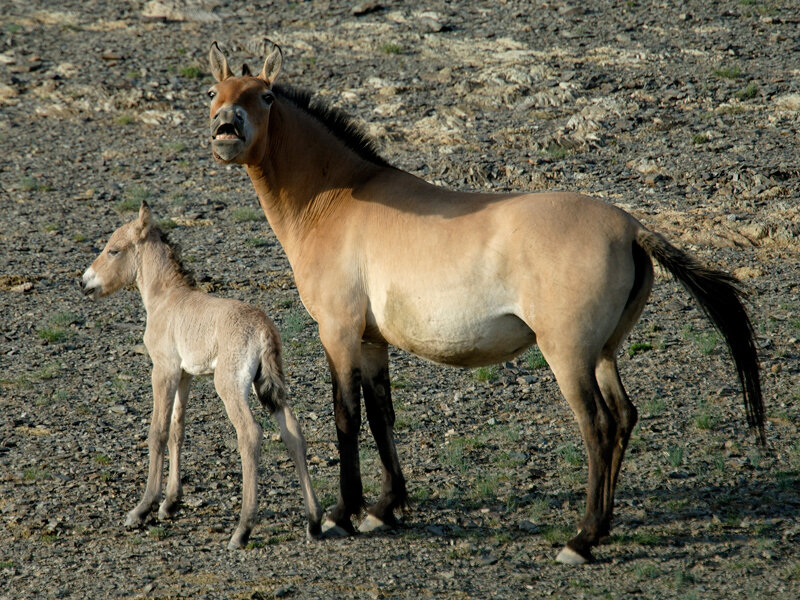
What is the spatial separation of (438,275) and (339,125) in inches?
64.6

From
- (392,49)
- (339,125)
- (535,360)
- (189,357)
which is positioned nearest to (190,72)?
(392,49)

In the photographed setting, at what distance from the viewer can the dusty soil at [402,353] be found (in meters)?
6.24

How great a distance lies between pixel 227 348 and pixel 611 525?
9.80 ft

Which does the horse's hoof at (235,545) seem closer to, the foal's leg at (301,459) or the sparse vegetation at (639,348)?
the foal's leg at (301,459)

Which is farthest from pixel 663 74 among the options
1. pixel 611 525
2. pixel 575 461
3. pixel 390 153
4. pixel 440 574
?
pixel 440 574

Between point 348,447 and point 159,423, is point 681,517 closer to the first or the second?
point 348,447

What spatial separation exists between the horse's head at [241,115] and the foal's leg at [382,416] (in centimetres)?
167

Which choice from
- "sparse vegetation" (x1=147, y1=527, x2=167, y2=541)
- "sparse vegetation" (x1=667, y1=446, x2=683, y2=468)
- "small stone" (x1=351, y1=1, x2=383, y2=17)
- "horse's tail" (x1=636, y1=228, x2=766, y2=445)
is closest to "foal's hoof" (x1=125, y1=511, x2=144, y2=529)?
"sparse vegetation" (x1=147, y1=527, x2=167, y2=541)

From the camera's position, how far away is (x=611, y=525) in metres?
6.61

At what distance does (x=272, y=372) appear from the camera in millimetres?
6395

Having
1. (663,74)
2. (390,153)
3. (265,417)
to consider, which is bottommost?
(265,417)

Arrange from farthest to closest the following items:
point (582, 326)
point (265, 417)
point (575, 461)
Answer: point (265, 417), point (575, 461), point (582, 326)

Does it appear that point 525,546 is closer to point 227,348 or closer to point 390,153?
point 227,348

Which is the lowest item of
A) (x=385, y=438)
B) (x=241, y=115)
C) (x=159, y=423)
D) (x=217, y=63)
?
(x=385, y=438)
